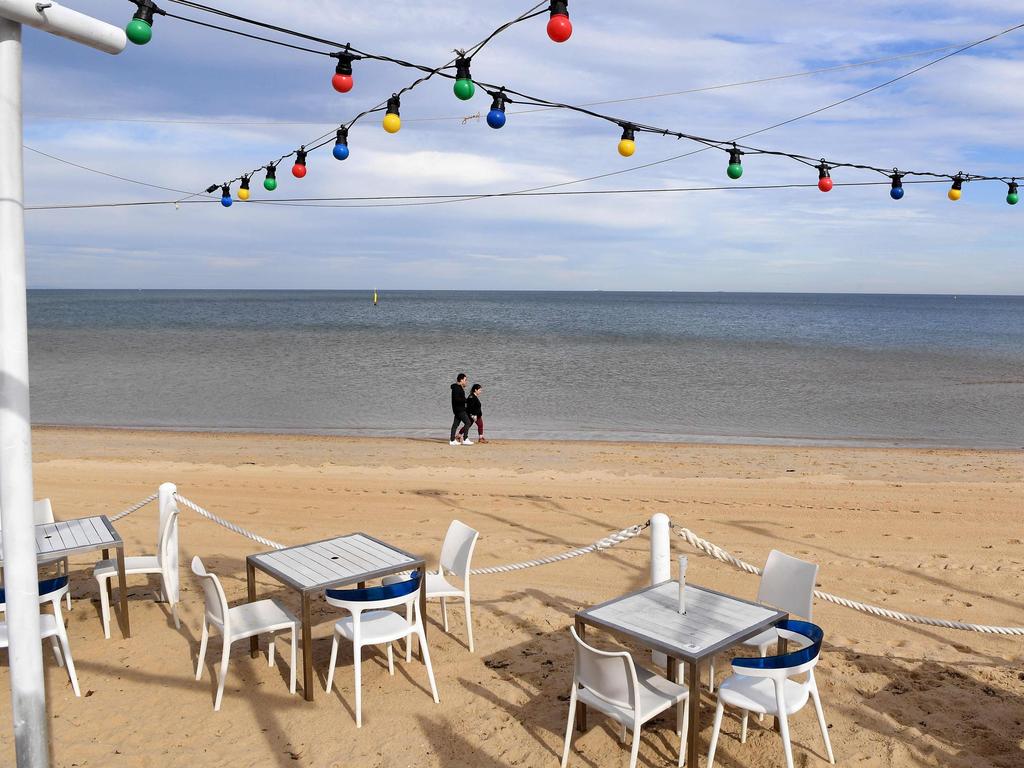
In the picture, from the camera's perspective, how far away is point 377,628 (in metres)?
4.61

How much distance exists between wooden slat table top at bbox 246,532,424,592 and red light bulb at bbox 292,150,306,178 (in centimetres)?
345

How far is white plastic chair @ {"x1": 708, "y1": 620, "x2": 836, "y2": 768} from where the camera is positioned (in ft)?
11.9

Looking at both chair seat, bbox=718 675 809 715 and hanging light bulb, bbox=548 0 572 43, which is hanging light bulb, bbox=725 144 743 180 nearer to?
hanging light bulb, bbox=548 0 572 43

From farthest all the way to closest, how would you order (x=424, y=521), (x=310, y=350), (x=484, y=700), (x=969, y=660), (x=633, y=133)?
(x=310, y=350), (x=424, y=521), (x=633, y=133), (x=969, y=660), (x=484, y=700)

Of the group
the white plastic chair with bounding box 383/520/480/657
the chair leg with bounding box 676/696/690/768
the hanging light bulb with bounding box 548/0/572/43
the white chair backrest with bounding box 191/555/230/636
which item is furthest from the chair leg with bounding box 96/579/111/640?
the hanging light bulb with bounding box 548/0/572/43

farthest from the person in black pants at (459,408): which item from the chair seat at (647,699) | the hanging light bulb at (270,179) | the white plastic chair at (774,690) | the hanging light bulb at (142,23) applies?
the white plastic chair at (774,690)

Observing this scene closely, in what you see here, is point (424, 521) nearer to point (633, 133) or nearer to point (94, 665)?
point (94, 665)

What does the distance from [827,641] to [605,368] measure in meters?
26.3

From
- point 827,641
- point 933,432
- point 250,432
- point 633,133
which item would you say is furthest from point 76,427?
point 933,432

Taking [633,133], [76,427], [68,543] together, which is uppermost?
[633,133]

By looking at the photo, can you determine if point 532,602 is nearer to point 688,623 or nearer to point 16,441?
point 688,623

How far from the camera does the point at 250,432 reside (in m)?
16.9

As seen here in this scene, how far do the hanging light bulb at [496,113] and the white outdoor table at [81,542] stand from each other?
3.84m

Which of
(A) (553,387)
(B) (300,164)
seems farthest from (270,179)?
(A) (553,387)
